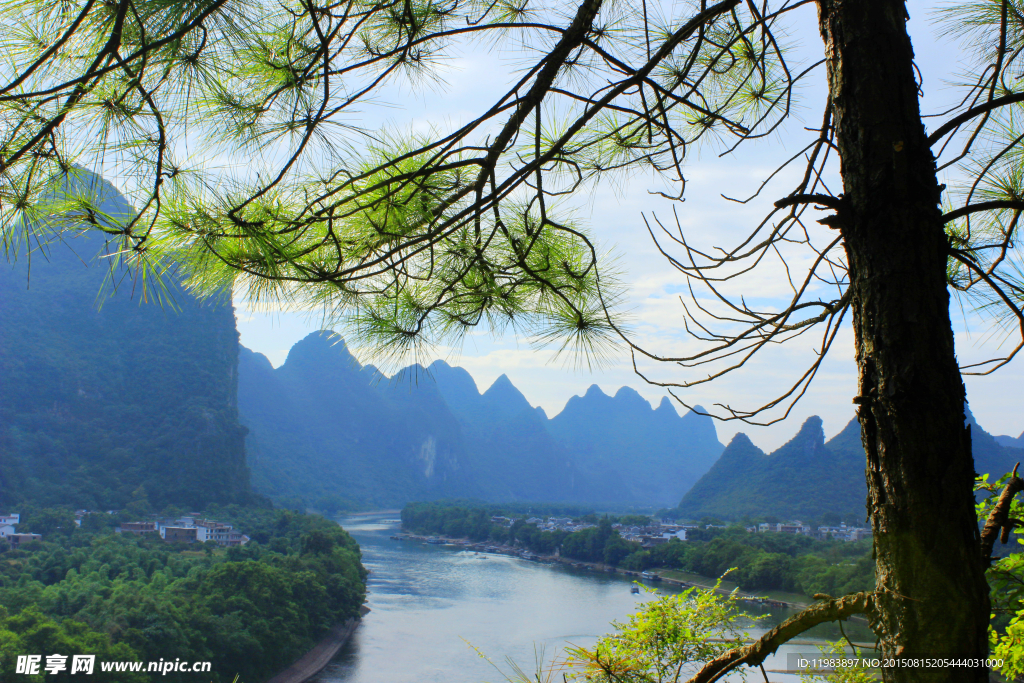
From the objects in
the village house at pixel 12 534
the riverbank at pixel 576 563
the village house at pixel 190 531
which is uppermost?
the village house at pixel 12 534

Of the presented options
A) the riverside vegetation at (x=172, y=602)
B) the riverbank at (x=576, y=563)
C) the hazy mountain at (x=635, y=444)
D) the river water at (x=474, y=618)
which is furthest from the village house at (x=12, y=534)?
the hazy mountain at (x=635, y=444)

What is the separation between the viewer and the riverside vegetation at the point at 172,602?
24.3ft

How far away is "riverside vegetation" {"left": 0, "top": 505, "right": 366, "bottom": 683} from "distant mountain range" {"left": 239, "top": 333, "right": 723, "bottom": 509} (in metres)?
18.3

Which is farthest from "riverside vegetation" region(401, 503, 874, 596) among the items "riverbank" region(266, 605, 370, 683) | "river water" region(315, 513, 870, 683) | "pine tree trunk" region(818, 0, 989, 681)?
"riverbank" region(266, 605, 370, 683)

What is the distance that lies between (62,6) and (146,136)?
0.59 feet

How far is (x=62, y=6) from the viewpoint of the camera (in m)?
0.81

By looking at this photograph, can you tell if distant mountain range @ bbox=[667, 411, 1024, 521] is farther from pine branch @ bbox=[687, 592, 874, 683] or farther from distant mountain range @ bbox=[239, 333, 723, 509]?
pine branch @ bbox=[687, 592, 874, 683]

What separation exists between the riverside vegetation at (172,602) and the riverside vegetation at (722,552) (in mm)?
6861

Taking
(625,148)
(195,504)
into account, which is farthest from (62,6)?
(195,504)

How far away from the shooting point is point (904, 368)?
56 cm

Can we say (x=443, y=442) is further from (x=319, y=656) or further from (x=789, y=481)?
(x=319, y=656)

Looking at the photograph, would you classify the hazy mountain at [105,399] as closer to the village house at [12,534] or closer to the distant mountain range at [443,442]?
the village house at [12,534]

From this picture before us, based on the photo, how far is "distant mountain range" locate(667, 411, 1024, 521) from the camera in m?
24.8

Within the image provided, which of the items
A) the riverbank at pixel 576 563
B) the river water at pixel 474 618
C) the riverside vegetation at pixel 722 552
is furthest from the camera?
the riverbank at pixel 576 563
